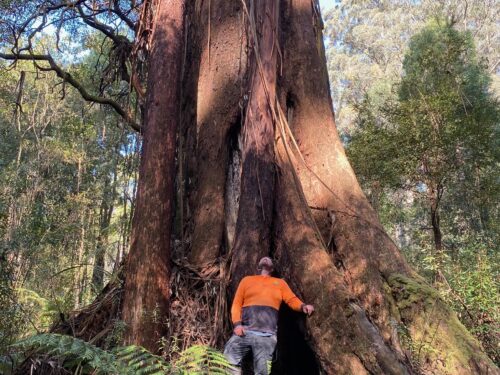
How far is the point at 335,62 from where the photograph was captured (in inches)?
1757

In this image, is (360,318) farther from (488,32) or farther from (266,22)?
(488,32)

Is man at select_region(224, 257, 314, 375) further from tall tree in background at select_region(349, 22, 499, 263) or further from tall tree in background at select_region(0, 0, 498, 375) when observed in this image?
tall tree in background at select_region(349, 22, 499, 263)

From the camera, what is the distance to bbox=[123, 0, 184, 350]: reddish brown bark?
444 cm

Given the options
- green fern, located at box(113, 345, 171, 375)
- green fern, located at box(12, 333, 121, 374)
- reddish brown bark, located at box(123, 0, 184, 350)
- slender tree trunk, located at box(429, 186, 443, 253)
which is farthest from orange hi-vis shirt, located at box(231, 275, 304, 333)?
slender tree trunk, located at box(429, 186, 443, 253)

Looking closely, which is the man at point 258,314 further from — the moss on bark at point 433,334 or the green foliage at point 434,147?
the green foliage at point 434,147

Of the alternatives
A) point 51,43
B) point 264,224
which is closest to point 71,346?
point 264,224

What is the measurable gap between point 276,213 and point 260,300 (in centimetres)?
90

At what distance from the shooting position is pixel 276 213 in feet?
16.2

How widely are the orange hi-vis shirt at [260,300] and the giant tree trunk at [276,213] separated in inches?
6.1

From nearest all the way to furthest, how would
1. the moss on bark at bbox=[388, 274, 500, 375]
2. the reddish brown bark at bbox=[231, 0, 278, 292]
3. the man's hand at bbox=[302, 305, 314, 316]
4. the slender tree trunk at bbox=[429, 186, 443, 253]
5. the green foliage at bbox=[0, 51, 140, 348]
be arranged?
the man's hand at bbox=[302, 305, 314, 316], the moss on bark at bbox=[388, 274, 500, 375], the reddish brown bark at bbox=[231, 0, 278, 292], the slender tree trunk at bbox=[429, 186, 443, 253], the green foliage at bbox=[0, 51, 140, 348]

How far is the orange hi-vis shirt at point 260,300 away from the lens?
175 inches

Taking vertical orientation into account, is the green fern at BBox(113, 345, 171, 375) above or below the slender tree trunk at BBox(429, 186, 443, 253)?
below

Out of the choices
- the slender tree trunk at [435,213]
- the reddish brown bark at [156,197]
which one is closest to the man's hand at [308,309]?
the reddish brown bark at [156,197]

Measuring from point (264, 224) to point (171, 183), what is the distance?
0.97 metres
